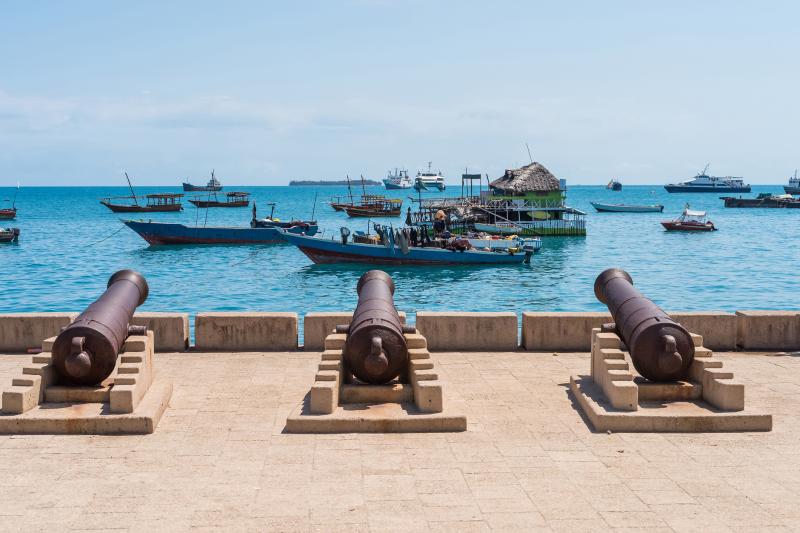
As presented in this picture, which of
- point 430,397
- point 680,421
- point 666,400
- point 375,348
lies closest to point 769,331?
point 666,400

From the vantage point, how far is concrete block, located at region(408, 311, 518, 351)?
12.3 metres

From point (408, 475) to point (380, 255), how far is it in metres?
42.7

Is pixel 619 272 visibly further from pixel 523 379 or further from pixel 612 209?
pixel 612 209

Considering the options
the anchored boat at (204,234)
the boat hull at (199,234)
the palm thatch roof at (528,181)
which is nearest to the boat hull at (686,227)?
the palm thatch roof at (528,181)

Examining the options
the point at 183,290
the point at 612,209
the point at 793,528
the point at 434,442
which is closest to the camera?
the point at 793,528

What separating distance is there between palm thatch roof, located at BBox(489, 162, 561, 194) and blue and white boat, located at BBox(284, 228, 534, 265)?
2568cm

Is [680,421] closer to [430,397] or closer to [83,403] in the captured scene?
[430,397]

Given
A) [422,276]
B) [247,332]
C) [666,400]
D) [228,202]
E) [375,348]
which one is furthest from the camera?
[228,202]

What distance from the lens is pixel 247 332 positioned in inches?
485

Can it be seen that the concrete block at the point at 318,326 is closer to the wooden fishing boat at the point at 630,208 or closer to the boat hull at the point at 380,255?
the boat hull at the point at 380,255

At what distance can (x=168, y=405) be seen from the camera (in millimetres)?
9531

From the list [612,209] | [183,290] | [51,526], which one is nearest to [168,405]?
[51,526]

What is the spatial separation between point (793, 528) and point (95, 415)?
6188 millimetres

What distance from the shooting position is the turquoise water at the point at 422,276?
39.8 m
